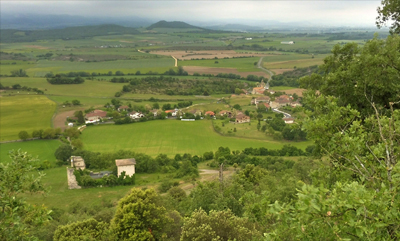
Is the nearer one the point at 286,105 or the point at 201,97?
the point at 286,105

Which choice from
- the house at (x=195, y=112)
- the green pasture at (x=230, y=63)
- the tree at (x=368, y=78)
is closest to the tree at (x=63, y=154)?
the house at (x=195, y=112)

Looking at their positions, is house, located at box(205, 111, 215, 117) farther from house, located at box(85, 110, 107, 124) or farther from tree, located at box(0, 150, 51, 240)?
tree, located at box(0, 150, 51, 240)

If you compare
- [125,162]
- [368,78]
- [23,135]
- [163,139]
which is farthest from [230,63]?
[368,78]

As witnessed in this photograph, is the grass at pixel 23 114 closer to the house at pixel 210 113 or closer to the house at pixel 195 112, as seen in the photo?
the house at pixel 195 112

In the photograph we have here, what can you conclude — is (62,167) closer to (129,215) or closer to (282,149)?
(129,215)

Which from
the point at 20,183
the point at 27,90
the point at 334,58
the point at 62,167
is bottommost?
the point at 62,167

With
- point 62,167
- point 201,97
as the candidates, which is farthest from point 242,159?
point 201,97
